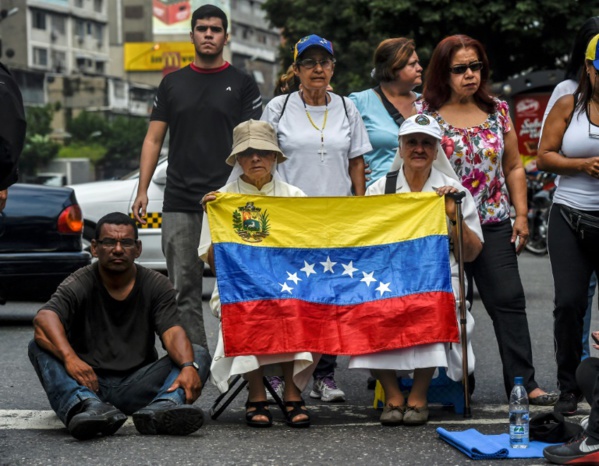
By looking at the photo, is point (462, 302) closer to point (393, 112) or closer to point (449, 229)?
point (449, 229)

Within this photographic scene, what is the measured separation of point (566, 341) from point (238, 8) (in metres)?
137

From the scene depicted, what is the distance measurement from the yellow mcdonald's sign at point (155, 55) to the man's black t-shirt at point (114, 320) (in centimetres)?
11989

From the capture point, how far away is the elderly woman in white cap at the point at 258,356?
6.45 meters

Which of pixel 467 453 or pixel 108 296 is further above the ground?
pixel 108 296

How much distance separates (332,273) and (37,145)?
7252 cm

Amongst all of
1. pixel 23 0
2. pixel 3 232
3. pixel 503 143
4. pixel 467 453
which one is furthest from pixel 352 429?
pixel 23 0

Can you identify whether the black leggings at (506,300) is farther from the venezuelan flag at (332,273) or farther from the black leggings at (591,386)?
the black leggings at (591,386)

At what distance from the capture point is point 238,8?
141 metres

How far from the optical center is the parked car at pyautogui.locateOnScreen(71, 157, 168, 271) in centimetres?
1352

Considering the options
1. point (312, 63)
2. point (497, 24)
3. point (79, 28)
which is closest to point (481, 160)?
point (312, 63)

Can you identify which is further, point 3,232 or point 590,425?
point 3,232

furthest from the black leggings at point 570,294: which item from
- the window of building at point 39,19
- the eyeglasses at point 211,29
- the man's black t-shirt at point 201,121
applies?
the window of building at point 39,19

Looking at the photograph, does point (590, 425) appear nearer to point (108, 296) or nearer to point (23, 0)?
point (108, 296)

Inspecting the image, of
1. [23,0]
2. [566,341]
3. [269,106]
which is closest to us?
[566,341]
